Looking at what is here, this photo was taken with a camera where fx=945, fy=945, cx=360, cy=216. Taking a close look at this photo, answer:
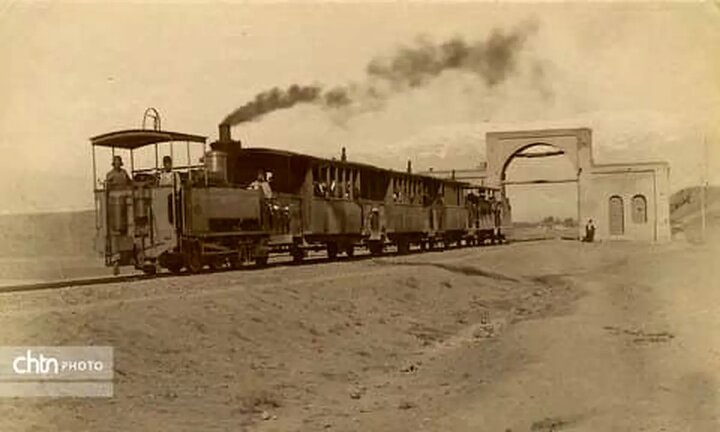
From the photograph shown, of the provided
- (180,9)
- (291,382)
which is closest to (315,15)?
(180,9)

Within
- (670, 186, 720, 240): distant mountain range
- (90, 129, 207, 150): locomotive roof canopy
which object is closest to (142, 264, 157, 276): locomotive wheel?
(90, 129, 207, 150): locomotive roof canopy

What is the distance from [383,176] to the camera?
324cm

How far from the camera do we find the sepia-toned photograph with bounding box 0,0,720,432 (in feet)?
9.53

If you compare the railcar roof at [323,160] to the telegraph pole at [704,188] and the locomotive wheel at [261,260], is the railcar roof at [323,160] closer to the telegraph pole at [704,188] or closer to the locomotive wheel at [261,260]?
the locomotive wheel at [261,260]

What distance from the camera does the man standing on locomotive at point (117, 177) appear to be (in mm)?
3143

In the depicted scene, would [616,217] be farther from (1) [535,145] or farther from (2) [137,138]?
(2) [137,138]

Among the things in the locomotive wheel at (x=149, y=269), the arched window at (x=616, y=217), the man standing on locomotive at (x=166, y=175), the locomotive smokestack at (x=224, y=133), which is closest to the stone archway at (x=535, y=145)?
the arched window at (x=616, y=217)

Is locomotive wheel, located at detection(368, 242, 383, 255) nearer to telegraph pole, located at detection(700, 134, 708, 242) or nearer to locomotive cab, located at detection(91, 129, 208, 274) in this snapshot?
locomotive cab, located at detection(91, 129, 208, 274)

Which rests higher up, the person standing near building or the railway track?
the person standing near building

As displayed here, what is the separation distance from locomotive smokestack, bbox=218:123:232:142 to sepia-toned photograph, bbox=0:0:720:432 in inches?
0.6

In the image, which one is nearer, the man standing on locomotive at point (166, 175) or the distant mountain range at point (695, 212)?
the distant mountain range at point (695, 212)

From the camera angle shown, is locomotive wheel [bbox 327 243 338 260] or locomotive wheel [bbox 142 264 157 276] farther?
locomotive wheel [bbox 327 243 338 260]

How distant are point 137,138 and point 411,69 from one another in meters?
0.92

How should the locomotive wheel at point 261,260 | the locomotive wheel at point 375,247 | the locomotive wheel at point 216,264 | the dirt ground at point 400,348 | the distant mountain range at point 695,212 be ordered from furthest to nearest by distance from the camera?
the locomotive wheel at point 375,247, the locomotive wheel at point 261,260, the locomotive wheel at point 216,264, the distant mountain range at point 695,212, the dirt ground at point 400,348
